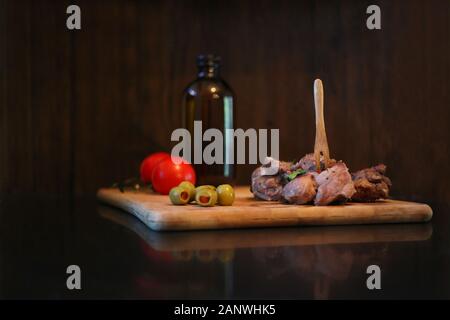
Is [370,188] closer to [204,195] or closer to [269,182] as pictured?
[269,182]

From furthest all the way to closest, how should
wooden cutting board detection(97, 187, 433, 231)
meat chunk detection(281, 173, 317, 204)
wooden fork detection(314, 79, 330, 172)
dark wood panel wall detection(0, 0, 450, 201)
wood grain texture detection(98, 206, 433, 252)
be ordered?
dark wood panel wall detection(0, 0, 450, 201) < wooden fork detection(314, 79, 330, 172) < meat chunk detection(281, 173, 317, 204) < wooden cutting board detection(97, 187, 433, 231) < wood grain texture detection(98, 206, 433, 252)

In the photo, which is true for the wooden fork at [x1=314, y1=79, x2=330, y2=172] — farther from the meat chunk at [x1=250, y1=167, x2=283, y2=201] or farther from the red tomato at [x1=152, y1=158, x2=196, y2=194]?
the red tomato at [x1=152, y1=158, x2=196, y2=194]

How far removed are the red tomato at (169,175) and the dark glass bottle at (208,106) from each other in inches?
2.6

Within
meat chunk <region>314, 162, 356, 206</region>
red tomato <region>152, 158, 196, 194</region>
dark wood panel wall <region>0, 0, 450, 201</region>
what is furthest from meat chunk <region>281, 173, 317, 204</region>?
dark wood panel wall <region>0, 0, 450, 201</region>

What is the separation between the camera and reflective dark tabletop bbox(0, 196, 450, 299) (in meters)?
0.72

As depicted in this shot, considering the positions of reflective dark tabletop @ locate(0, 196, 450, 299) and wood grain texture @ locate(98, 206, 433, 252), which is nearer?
reflective dark tabletop @ locate(0, 196, 450, 299)

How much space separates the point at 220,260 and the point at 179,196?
1.49ft

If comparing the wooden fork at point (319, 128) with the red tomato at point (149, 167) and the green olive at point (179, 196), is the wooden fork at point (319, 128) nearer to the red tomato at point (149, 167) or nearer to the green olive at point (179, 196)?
the green olive at point (179, 196)

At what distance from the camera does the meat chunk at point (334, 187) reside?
4.29ft

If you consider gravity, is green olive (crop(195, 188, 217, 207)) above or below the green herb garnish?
below

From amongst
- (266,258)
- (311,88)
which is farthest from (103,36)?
(266,258)

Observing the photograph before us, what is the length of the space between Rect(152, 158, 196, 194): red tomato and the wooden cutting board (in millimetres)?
324

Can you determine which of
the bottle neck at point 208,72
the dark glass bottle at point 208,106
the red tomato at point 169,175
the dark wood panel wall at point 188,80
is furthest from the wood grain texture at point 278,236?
the dark wood panel wall at point 188,80

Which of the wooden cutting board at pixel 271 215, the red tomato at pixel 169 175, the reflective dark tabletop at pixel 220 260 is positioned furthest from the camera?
the red tomato at pixel 169 175
